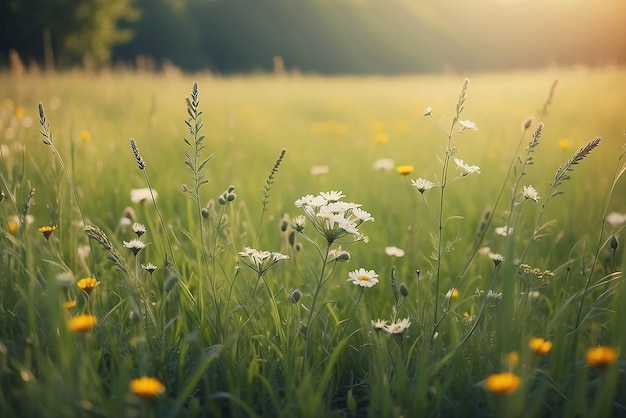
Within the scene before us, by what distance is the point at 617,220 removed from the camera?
2021mm

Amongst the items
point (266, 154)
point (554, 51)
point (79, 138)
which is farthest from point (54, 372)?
point (554, 51)

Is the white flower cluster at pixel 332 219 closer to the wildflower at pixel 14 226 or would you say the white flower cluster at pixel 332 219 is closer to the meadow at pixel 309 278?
the meadow at pixel 309 278

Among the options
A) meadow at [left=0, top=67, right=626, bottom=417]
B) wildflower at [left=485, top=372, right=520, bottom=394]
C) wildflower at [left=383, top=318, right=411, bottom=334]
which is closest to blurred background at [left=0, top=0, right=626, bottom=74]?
meadow at [left=0, top=67, right=626, bottom=417]

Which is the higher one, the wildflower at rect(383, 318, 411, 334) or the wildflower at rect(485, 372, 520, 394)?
the wildflower at rect(485, 372, 520, 394)

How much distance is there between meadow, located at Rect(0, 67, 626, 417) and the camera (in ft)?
3.57

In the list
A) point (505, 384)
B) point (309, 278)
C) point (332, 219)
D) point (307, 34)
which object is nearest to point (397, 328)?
point (332, 219)

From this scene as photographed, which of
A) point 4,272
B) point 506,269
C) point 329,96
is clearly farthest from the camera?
point 329,96

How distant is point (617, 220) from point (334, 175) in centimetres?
169

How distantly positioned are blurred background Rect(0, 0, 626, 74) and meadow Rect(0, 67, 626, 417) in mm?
12633

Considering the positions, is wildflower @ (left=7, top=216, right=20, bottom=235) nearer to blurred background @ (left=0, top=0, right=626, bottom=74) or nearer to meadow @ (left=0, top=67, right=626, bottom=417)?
meadow @ (left=0, top=67, right=626, bottom=417)

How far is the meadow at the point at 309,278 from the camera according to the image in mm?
1088

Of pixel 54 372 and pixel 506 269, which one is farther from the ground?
pixel 506 269

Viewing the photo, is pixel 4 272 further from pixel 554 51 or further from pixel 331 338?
pixel 554 51

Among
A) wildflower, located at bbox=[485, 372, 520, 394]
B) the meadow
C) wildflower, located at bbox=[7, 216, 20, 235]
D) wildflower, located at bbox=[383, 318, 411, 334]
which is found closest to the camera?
wildflower, located at bbox=[485, 372, 520, 394]
